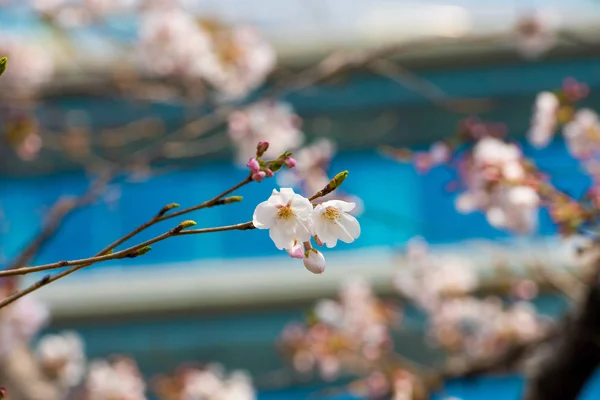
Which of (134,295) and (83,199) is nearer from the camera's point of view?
(83,199)

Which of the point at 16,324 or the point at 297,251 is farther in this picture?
the point at 16,324

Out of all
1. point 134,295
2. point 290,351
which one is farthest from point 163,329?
point 290,351

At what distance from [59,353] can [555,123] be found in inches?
51.5

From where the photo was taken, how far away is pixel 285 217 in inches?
24.5

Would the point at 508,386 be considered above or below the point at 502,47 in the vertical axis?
below

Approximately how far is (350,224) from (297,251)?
50 mm

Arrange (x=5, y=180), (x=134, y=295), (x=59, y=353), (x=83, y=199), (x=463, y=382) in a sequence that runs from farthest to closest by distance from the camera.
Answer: (x=5, y=180) < (x=134, y=295) < (x=59, y=353) < (x=463, y=382) < (x=83, y=199)

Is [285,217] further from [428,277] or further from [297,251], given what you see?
[428,277]

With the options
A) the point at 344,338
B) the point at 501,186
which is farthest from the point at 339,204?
the point at 344,338

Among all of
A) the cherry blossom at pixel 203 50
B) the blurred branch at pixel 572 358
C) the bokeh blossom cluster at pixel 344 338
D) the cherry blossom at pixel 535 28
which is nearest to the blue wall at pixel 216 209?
the bokeh blossom cluster at pixel 344 338

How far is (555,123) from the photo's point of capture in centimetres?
141

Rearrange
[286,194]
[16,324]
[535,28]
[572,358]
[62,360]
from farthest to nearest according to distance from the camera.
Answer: [535,28] < [62,360] < [16,324] < [572,358] < [286,194]

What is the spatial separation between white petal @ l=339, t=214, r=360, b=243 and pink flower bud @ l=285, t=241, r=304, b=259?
40 millimetres

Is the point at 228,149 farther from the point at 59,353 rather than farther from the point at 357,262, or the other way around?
the point at 59,353
